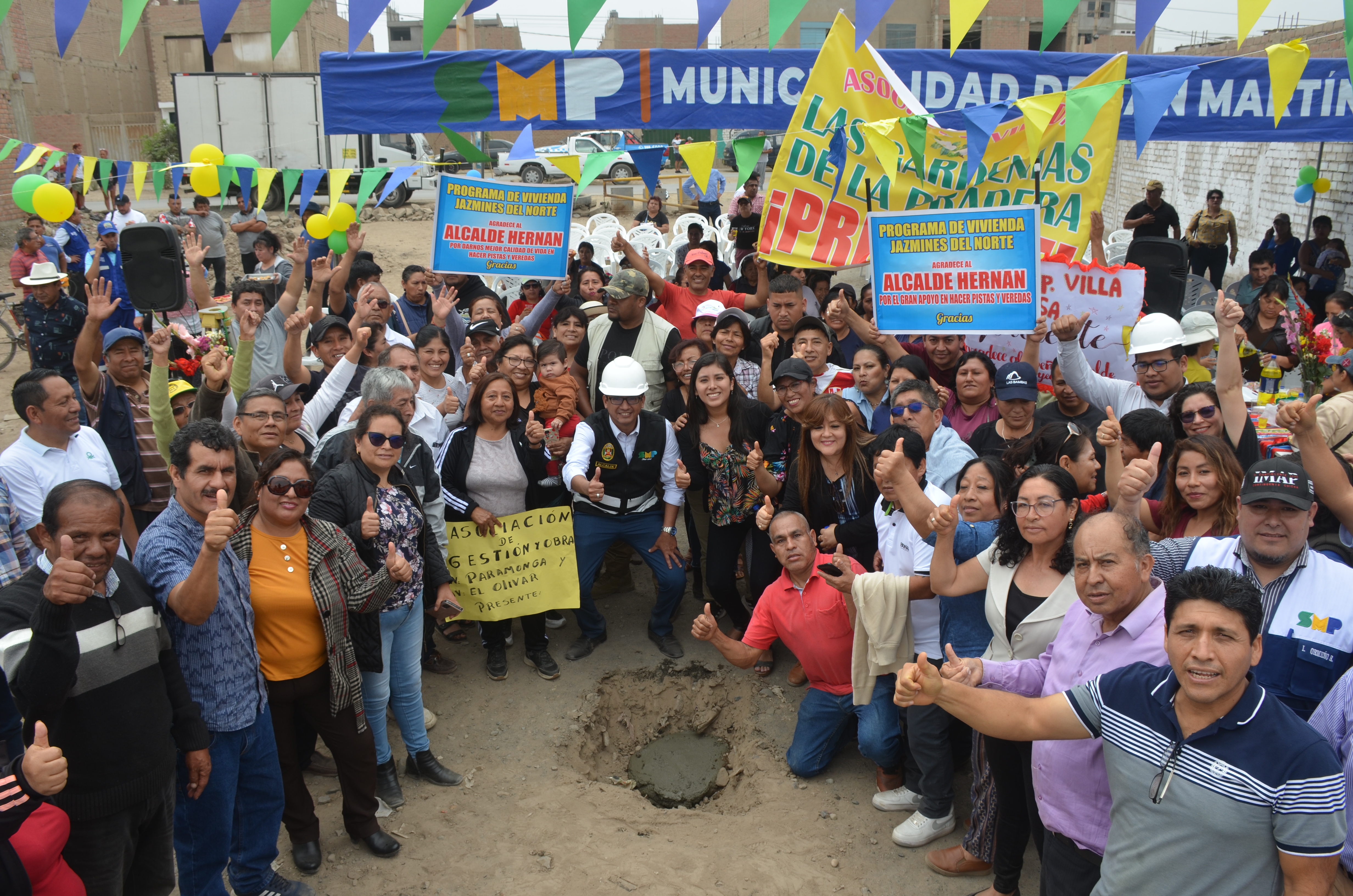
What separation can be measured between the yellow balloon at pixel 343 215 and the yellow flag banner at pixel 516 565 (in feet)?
12.7

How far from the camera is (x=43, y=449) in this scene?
4988 mm

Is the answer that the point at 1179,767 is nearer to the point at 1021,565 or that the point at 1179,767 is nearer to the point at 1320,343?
the point at 1021,565

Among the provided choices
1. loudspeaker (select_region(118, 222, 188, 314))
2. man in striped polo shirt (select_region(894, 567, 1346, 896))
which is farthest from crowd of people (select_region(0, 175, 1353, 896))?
loudspeaker (select_region(118, 222, 188, 314))

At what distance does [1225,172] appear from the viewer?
59.1ft

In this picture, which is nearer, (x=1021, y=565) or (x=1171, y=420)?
(x=1021, y=565)

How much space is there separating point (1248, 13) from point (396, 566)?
509cm

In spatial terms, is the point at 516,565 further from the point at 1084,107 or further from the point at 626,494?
the point at 1084,107

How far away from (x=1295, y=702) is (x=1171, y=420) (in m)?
1.98

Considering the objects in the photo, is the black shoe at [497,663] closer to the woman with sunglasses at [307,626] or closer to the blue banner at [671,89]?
the woman with sunglasses at [307,626]

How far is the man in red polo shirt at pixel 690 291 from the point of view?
26.4 feet

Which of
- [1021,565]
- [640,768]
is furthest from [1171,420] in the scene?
[640,768]

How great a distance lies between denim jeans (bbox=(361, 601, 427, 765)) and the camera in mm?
4770

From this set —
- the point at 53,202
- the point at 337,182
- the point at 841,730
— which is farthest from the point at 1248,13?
the point at 53,202

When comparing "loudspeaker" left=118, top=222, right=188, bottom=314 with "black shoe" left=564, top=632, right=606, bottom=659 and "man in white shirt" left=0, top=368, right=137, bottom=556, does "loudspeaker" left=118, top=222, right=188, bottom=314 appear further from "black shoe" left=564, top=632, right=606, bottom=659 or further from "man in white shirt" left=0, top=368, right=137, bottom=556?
"black shoe" left=564, top=632, right=606, bottom=659
